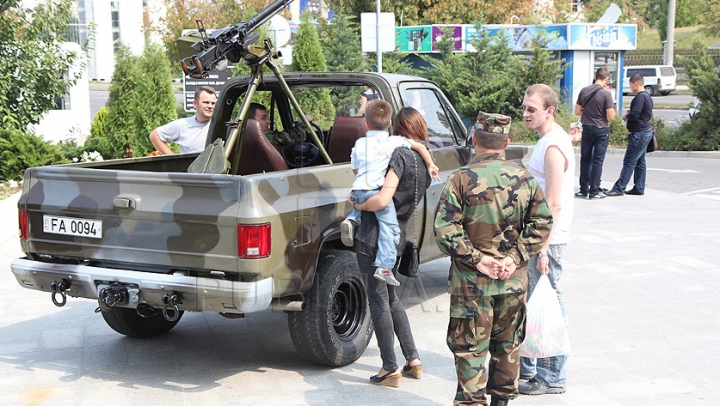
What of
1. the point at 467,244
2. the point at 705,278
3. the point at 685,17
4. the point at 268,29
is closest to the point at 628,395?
the point at 467,244

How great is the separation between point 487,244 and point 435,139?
2.63 meters

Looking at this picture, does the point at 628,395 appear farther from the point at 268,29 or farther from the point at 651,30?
the point at 651,30

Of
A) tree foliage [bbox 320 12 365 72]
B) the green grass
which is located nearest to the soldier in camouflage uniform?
tree foliage [bbox 320 12 365 72]

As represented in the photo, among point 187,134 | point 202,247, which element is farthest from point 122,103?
point 202,247

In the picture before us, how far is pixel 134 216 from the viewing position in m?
4.79

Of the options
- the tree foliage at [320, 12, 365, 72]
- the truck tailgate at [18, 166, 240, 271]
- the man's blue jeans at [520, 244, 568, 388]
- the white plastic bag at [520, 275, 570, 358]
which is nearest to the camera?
the white plastic bag at [520, 275, 570, 358]

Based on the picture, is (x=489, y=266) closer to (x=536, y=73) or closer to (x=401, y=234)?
(x=401, y=234)

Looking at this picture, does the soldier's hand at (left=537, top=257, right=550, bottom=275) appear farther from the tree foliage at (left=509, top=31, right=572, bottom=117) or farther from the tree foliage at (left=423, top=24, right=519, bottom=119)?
the tree foliage at (left=423, top=24, right=519, bottom=119)

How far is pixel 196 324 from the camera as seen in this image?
6.51 m

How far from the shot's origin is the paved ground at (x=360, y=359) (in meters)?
4.81

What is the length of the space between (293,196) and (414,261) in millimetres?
884

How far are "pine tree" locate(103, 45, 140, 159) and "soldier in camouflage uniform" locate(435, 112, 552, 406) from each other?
12.3 meters

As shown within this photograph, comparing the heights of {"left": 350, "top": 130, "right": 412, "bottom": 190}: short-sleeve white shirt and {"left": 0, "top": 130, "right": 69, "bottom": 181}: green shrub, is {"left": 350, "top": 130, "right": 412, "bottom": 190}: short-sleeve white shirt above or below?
above

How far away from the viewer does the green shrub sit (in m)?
12.9
